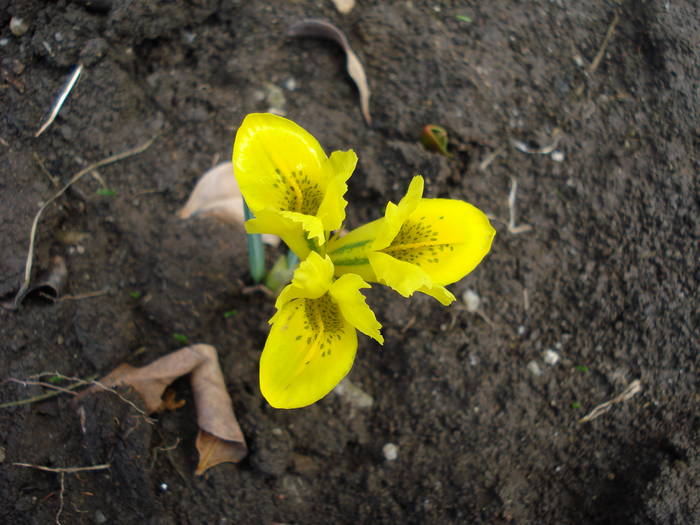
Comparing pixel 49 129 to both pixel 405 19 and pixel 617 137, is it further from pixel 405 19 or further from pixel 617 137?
pixel 617 137

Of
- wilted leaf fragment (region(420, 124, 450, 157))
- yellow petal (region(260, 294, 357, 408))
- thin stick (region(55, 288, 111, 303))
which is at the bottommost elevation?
thin stick (region(55, 288, 111, 303))

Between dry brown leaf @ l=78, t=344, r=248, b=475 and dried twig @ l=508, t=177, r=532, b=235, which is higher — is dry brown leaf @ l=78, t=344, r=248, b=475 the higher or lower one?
the lower one

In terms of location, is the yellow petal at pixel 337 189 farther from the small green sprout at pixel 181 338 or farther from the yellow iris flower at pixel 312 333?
the small green sprout at pixel 181 338

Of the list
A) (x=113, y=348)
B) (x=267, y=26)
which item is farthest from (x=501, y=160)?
(x=113, y=348)

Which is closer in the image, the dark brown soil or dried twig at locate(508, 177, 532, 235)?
the dark brown soil

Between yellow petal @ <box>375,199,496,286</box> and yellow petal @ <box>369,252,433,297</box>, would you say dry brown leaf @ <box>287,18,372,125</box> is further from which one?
yellow petal @ <box>369,252,433,297</box>

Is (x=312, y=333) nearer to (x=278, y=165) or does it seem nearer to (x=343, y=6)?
(x=278, y=165)

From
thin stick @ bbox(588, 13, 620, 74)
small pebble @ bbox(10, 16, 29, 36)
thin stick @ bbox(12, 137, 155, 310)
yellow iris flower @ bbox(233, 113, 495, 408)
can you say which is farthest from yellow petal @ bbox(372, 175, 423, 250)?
small pebble @ bbox(10, 16, 29, 36)
